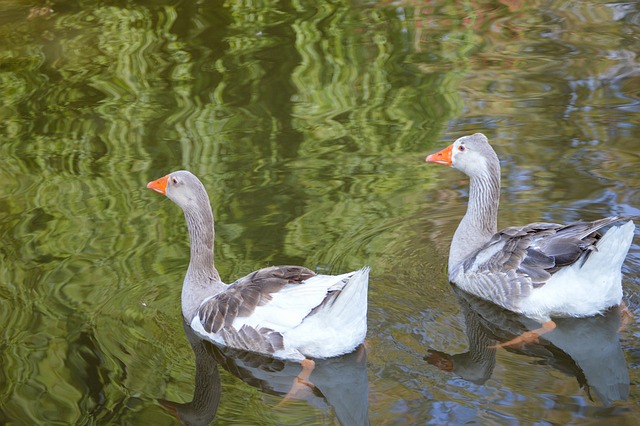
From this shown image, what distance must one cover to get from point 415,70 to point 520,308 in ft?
16.6

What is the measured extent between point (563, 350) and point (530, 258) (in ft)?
2.38

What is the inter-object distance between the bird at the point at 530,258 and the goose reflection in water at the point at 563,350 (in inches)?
3.0

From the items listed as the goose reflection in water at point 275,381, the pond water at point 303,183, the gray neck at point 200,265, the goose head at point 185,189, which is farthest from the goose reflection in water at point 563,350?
the goose head at point 185,189

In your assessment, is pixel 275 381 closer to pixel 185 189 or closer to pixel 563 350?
pixel 185 189

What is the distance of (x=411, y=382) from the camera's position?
5.71 meters

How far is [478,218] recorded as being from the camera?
723 centimetres

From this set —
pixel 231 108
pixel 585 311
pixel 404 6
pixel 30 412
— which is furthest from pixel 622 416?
pixel 404 6

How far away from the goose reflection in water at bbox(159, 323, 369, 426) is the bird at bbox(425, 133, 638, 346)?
43.9 inches

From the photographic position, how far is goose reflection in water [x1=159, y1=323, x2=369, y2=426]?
5.64 meters

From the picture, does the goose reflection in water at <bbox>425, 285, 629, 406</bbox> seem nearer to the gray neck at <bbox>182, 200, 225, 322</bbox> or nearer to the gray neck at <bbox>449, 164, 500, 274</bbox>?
the gray neck at <bbox>449, 164, 500, 274</bbox>

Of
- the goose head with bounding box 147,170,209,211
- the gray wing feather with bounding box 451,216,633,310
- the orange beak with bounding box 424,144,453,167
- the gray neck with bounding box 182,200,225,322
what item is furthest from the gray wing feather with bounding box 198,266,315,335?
the orange beak with bounding box 424,144,453,167

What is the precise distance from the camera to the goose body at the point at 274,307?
5.92 metres

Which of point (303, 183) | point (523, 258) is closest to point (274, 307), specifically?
point (523, 258)

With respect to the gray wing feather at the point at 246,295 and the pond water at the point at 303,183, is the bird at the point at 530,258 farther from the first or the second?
the gray wing feather at the point at 246,295
